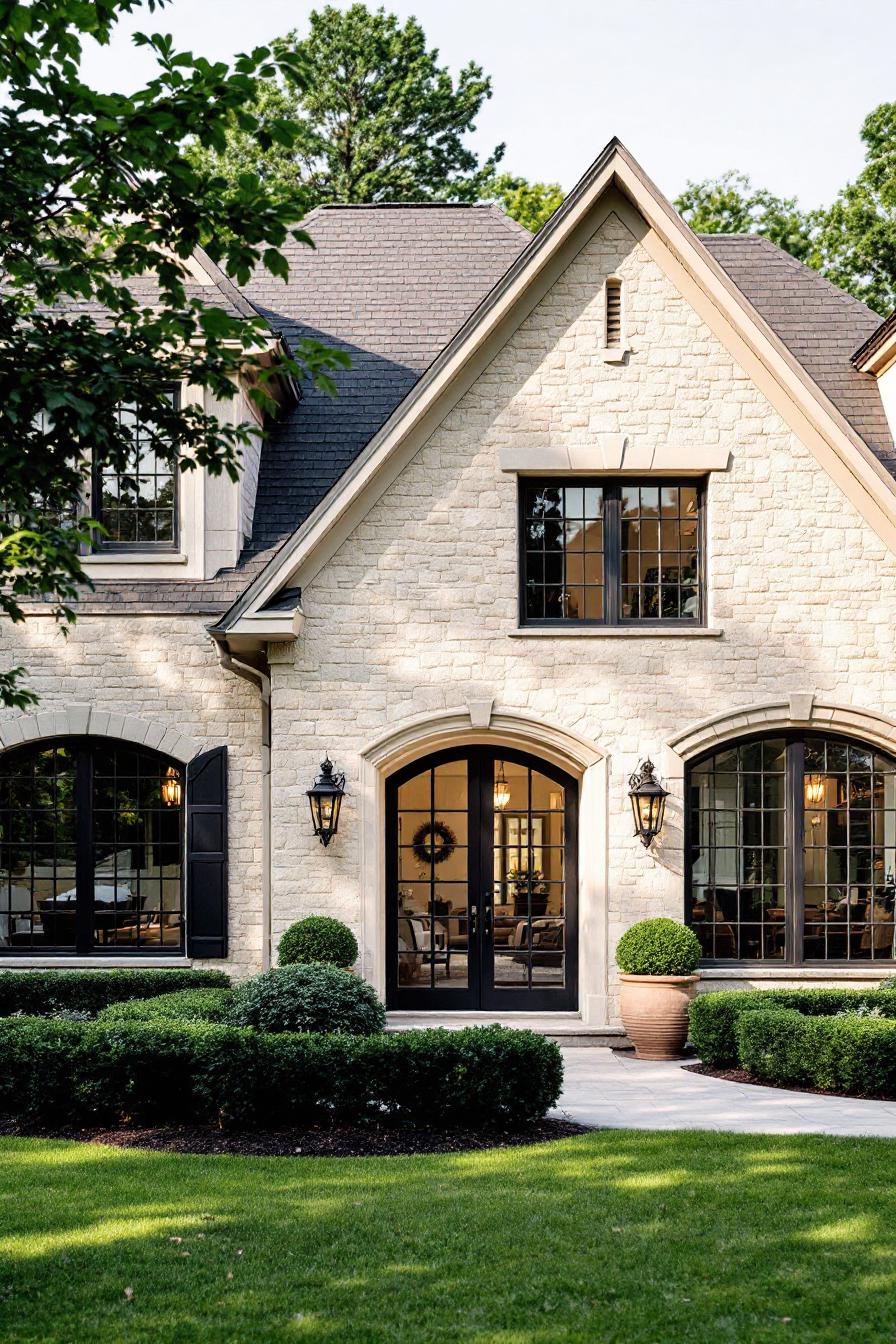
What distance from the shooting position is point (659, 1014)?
1161cm

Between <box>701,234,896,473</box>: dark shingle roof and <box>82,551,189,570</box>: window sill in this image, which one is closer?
<box>82,551,189,570</box>: window sill

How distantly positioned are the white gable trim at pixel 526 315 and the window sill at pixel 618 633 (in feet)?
6.25

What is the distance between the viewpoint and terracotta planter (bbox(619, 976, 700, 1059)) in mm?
11609

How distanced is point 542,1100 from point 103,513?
26.0 ft

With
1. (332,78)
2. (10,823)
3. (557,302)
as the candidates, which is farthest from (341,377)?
(332,78)

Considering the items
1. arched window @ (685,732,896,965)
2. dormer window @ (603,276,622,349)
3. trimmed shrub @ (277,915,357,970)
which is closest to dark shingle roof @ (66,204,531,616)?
dormer window @ (603,276,622,349)

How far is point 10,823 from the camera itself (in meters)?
13.2

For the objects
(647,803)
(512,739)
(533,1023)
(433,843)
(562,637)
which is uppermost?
(562,637)

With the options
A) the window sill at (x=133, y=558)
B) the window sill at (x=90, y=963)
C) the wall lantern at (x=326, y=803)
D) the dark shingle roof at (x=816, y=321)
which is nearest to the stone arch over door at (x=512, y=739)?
the wall lantern at (x=326, y=803)

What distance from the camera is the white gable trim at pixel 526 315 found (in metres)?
12.1

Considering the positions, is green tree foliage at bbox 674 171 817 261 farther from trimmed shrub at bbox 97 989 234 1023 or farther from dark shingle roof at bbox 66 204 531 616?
trimmed shrub at bbox 97 989 234 1023

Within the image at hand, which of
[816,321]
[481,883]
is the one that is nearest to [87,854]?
[481,883]

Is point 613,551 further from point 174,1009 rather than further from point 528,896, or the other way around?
point 174,1009

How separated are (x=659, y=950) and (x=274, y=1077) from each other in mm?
4482
